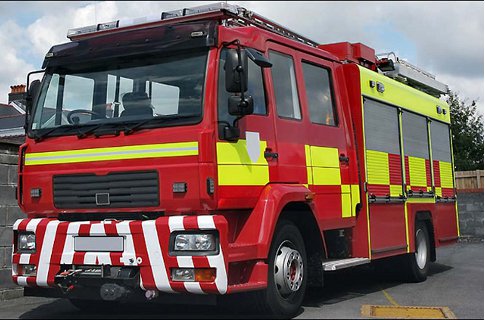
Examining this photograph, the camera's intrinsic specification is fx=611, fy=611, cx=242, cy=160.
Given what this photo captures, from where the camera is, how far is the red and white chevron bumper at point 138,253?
17.3ft

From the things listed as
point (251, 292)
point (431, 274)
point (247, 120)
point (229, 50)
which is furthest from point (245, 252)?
point (431, 274)

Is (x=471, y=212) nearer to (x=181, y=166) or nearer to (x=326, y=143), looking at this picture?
(x=326, y=143)

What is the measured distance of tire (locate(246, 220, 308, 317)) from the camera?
230 inches

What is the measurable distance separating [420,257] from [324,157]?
11.6 ft

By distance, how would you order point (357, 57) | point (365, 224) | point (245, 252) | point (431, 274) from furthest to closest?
point (431, 274) → point (357, 57) → point (365, 224) → point (245, 252)

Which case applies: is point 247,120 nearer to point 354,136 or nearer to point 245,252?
point 245,252

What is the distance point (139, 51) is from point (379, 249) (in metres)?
4.18

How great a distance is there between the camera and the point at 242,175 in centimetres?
573

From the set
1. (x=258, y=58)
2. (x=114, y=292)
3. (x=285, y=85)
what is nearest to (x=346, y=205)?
(x=285, y=85)

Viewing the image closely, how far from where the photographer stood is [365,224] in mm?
7793

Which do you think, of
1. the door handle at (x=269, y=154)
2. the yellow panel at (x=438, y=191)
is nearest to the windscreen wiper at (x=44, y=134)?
the door handle at (x=269, y=154)

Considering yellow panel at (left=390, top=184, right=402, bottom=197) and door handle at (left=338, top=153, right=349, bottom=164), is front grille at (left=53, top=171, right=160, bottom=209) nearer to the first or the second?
door handle at (left=338, top=153, right=349, bottom=164)

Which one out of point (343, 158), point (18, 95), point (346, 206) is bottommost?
point (346, 206)

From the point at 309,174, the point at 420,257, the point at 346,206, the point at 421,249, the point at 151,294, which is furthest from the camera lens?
the point at 421,249
